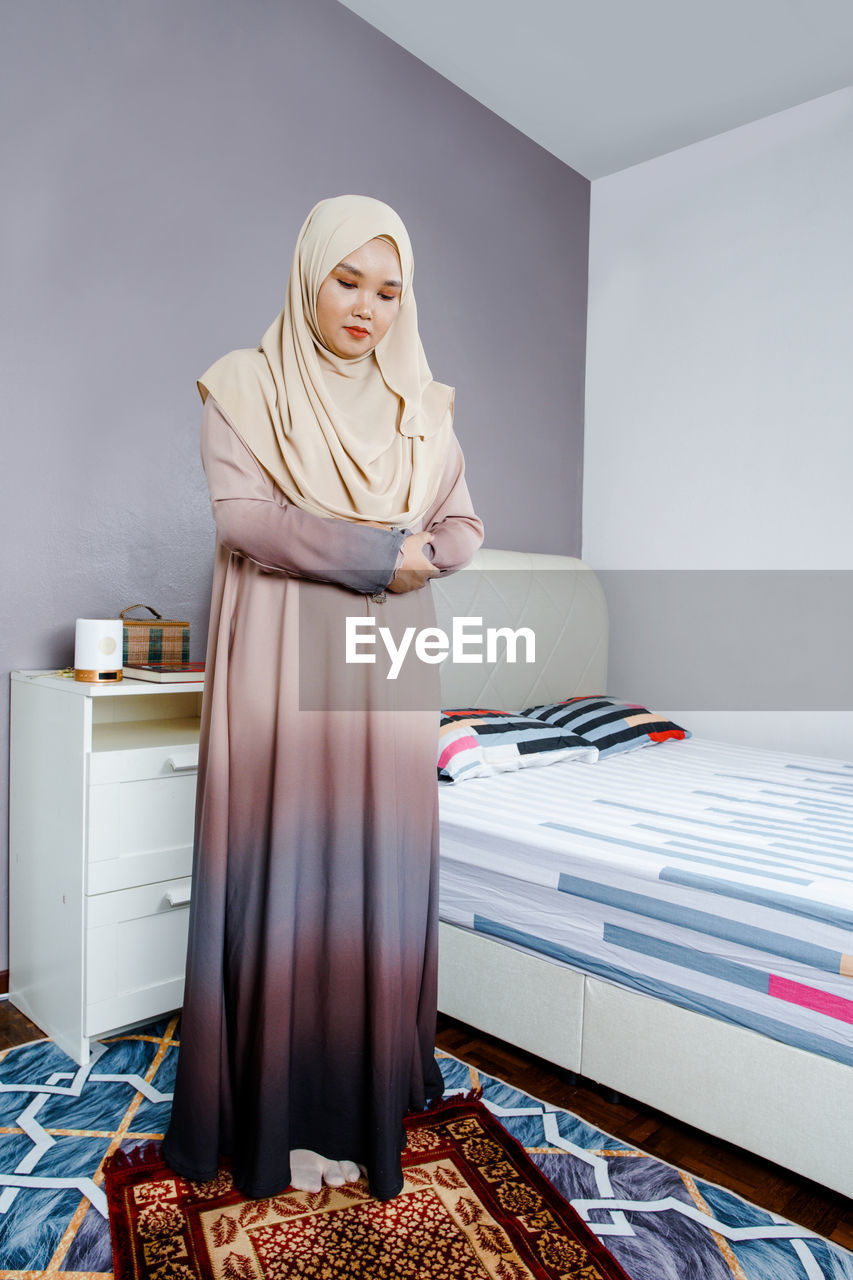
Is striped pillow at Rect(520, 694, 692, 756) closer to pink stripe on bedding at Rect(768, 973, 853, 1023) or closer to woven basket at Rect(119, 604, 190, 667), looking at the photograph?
woven basket at Rect(119, 604, 190, 667)

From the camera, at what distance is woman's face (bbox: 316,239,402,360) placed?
1.35m

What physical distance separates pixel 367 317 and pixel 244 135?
1431 mm

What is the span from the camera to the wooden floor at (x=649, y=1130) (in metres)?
1.41

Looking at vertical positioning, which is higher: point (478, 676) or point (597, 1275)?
point (478, 676)

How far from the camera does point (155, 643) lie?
2.03 metres

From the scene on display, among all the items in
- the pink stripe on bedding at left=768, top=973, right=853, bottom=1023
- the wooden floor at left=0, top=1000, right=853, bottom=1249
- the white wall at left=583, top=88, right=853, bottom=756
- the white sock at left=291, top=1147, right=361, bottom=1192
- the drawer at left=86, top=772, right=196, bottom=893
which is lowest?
the wooden floor at left=0, top=1000, right=853, bottom=1249

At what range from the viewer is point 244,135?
7.91 feet

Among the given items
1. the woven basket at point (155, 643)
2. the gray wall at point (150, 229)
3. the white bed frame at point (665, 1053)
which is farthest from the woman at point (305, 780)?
the gray wall at point (150, 229)

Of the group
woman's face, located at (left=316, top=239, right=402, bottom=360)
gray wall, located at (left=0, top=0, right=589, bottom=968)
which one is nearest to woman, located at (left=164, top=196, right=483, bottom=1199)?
woman's face, located at (left=316, top=239, right=402, bottom=360)

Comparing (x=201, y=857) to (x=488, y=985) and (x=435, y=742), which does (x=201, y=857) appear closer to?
(x=435, y=742)

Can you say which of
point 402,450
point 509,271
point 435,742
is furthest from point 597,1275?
point 509,271

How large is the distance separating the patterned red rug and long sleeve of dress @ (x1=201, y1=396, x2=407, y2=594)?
0.98m

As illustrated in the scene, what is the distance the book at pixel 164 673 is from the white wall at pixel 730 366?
2.14m
